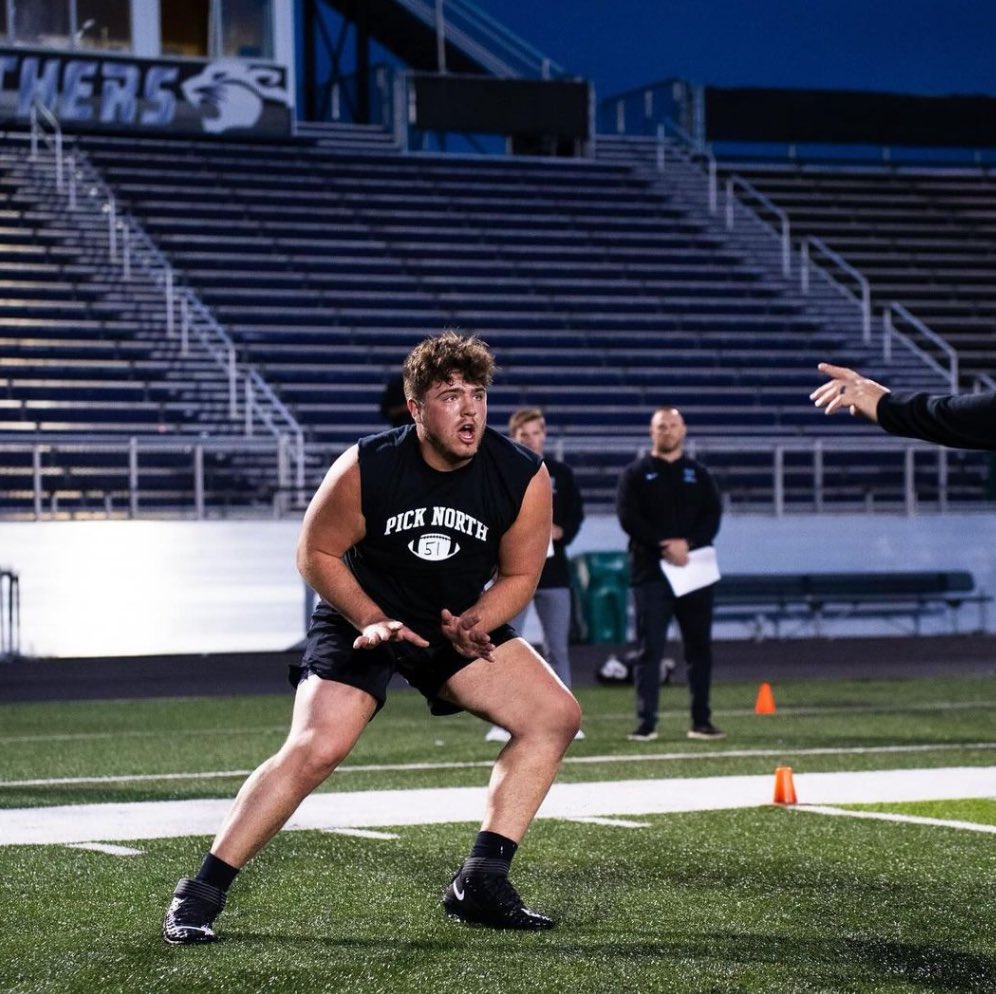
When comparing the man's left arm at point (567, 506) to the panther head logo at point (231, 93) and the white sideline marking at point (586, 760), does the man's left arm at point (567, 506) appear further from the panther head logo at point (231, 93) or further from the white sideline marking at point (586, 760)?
the panther head logo at point (231, 93)

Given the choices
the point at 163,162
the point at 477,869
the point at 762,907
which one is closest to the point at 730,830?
the point at 762,907

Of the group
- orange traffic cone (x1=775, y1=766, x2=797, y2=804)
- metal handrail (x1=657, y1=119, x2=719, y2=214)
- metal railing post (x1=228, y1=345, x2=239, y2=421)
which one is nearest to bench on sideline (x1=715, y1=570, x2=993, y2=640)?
metal railing post (x1=228, y1=345, x2=239, y2=421)

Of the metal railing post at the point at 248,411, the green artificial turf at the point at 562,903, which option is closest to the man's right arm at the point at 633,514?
the green artificial turf at the point at 562,903

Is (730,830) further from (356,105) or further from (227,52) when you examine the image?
(356,105)

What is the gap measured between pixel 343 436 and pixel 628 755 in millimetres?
14807

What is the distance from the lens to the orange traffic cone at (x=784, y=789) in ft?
29.1

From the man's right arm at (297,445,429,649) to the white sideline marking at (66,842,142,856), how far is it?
80.8 inches

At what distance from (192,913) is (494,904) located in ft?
2.85

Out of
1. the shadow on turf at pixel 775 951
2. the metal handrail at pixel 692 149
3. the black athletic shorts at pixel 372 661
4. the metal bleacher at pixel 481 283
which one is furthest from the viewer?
the metal handrail at pixel 692 149

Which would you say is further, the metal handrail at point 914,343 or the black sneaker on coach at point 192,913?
the metal handrail at point 914,343

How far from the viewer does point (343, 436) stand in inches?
1012

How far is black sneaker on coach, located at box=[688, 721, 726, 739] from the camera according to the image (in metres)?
12.4

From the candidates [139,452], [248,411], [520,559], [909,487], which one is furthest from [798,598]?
[520,559]

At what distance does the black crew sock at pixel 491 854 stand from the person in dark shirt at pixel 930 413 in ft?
5.26
